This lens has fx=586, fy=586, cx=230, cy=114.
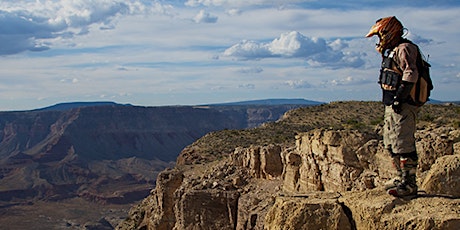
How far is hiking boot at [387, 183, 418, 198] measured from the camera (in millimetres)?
6332

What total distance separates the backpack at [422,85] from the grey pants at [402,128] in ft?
0.35

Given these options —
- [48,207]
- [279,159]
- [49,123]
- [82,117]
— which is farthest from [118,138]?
[279,159]

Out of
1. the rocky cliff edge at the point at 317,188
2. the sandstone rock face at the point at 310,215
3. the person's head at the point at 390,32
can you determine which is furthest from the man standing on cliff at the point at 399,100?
the sandstone rock face at the point at 310,215

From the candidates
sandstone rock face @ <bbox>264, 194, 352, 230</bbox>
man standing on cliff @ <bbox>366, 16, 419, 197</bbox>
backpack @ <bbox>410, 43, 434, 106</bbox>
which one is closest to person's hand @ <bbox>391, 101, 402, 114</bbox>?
man standing on cliff @ <bbox>366, 16, 419, 197</bbox>

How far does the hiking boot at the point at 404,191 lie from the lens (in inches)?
249

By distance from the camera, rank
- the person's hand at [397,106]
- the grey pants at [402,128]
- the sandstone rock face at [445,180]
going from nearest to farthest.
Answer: the person's hand at [397,106] → the grey pants at [402,128] → the sandstone rock face at [445,180]

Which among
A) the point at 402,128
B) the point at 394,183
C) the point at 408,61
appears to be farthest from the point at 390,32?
the point at 394,183

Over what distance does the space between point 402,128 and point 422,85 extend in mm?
513

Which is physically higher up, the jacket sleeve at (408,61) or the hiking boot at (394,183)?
the jacket sleeve at (408,61)

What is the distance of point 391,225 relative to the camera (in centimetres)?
588

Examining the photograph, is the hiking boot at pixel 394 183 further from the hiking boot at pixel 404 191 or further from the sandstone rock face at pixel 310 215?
the sandstone rock face at pixel 310 215

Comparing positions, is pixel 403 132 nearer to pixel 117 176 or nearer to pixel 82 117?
pixel 117 176

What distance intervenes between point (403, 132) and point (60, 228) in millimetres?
79126

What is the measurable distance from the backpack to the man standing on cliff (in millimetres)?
67
